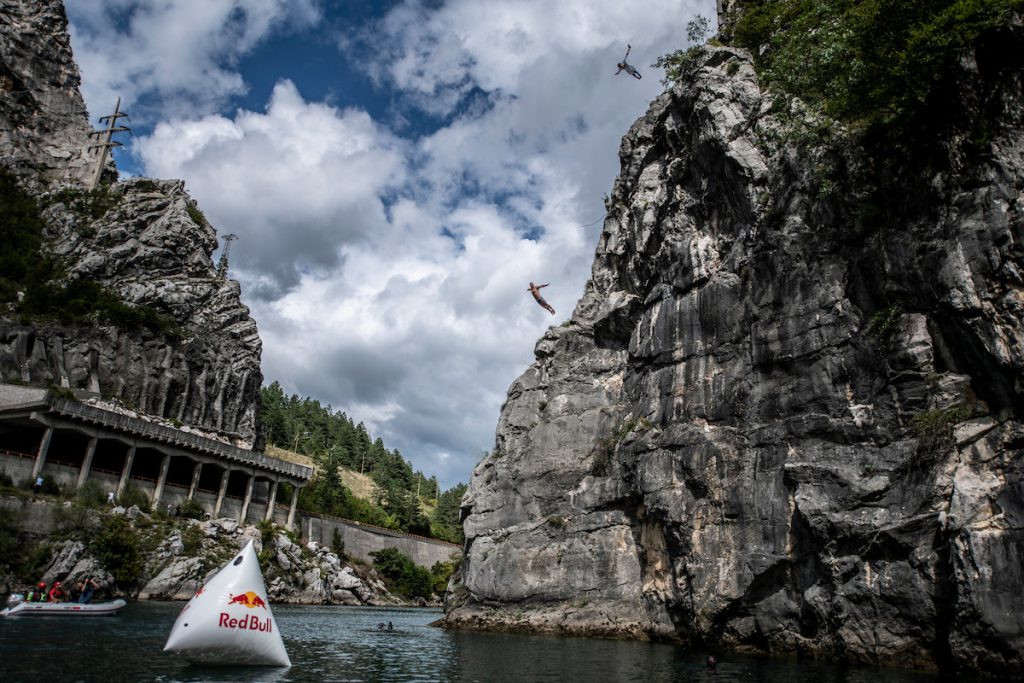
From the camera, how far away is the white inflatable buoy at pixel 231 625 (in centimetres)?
2167

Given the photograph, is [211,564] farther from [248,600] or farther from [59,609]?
[248,600]

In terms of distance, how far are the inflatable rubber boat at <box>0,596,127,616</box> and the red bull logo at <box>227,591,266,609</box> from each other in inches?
831

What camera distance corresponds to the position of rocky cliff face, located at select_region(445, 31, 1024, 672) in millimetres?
26062

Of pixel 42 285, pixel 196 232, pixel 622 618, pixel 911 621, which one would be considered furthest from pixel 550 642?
pixel 196 232

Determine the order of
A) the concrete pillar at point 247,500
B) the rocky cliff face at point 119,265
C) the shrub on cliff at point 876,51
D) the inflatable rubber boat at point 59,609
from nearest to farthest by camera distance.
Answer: the shrub on cliff at point 876,51 < the inflatable rubber boat at point 59,609 < the concrete pillar at point 247,500 < the rocky cliff face at point 119,265

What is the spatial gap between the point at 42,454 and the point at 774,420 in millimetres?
58006

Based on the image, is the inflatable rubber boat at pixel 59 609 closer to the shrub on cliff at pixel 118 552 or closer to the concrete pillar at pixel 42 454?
the shrub on cliff at pixel 118 552

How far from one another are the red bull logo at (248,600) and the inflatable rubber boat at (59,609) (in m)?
21.1

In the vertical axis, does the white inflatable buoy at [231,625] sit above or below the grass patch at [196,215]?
below

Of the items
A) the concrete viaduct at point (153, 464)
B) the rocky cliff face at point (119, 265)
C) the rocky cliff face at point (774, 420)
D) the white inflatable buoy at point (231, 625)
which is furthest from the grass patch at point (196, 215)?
the white inflatable buoy at point (231, 625)

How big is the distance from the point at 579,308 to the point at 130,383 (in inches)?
2208

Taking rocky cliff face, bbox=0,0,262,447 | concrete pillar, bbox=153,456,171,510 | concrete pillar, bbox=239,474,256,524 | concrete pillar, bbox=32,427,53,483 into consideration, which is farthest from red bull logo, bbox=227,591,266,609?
rocky cliff face, bbox=0,0,262,447

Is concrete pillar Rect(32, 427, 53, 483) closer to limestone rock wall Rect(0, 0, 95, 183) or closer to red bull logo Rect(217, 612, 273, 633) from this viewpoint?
red bull logo Rect(217, 612, 273, 633)

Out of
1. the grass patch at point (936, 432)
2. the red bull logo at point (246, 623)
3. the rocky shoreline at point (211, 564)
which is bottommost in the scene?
the red bull logo at point (246, 623)
